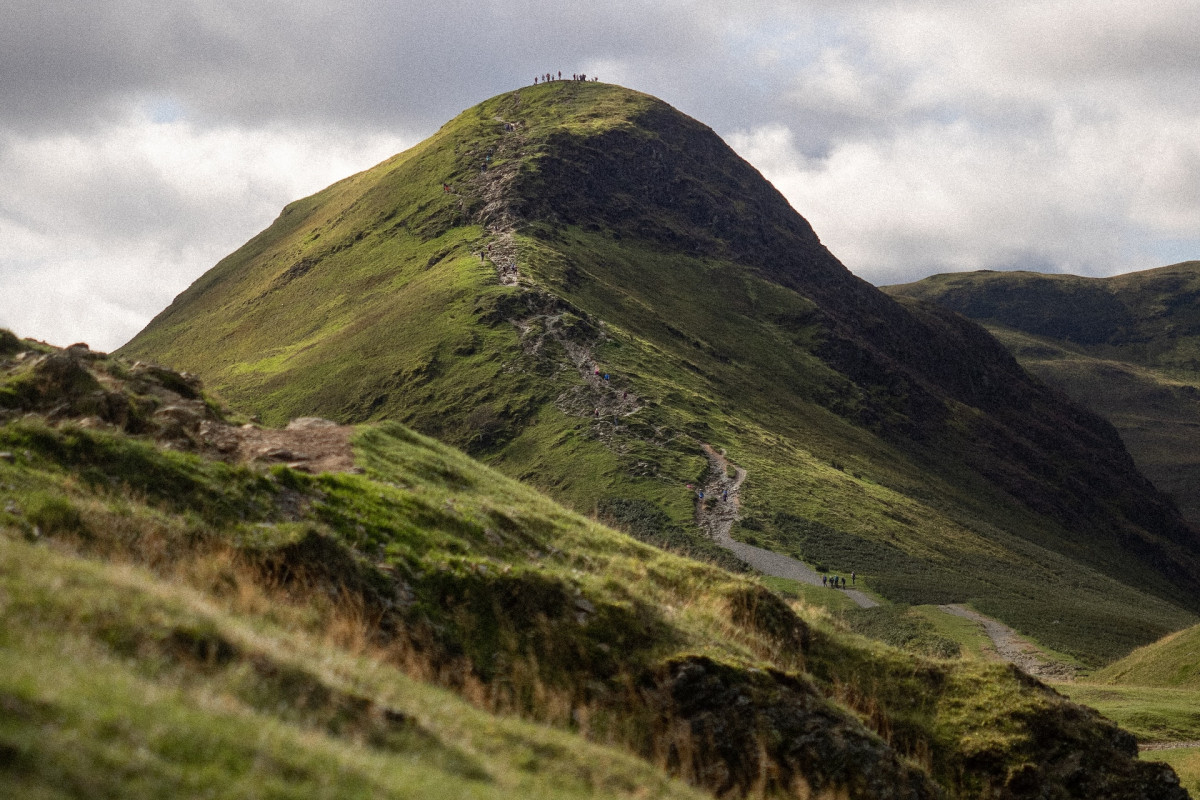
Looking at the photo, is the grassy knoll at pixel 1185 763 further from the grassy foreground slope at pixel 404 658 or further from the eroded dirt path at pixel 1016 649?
the eroded dirt path at pixel 1016 649

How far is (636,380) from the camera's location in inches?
4225

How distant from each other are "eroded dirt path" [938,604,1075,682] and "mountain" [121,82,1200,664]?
2206 mm

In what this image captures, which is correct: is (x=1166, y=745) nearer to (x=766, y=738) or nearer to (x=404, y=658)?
(x=766, y=738)

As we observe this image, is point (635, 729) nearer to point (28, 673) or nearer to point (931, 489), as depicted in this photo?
point (28, 673)

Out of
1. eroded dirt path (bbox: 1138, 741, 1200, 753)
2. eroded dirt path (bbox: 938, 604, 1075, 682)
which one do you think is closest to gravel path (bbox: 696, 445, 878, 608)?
eroded dirt path (bbox: 938, 604, 1075, 682)

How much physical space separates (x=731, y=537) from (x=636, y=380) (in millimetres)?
32145

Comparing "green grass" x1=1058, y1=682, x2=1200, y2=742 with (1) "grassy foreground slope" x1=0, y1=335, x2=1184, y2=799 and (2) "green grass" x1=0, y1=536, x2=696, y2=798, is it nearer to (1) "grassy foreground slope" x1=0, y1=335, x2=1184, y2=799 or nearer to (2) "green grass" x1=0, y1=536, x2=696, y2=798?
(1) "grassy foreground slope" x1=0, y1=335, x2=1184, y2=799

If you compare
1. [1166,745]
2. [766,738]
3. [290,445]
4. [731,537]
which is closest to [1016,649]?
[731,537]

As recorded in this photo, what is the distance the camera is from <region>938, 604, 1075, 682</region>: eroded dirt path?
59.5 metres

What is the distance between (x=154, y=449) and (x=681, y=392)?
98215 millimetres

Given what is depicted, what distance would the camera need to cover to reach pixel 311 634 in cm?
1112

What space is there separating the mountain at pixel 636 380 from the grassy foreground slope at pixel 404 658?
56.6 m

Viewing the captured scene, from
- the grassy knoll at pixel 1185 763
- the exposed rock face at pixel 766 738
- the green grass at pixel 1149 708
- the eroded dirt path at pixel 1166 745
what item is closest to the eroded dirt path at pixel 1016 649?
the green grass at pixel 1149 708

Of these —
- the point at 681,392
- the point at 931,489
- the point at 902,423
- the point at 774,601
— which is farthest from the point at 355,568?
the point at 902,423
